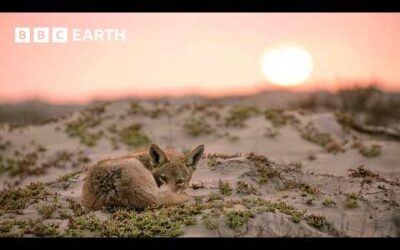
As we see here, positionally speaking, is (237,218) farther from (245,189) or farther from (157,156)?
(157,156)

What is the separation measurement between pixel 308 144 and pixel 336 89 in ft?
6.16

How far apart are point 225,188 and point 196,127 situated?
4.58m

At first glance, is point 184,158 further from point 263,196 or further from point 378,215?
point 378,215

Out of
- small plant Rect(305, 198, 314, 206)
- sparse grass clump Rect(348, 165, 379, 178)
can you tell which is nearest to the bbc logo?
small plant Rect(305, 198, 314, 206)

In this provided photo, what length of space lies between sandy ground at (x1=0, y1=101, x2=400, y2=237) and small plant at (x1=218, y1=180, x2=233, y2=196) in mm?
58

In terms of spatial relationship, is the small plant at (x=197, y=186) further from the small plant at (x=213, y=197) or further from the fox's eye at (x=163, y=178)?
the fox's eye at (x=163, y=178)

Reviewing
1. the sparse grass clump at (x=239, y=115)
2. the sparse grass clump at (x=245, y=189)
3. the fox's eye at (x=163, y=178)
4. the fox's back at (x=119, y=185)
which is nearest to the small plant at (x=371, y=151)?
the sparse grass clump at (x=239, y=115)

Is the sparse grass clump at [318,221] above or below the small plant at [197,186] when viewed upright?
below

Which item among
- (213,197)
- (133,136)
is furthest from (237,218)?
(133,136)

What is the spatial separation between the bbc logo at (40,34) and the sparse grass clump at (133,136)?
12.2 feet

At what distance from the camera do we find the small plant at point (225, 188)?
7.17 meters

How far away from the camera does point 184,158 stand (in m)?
7.17

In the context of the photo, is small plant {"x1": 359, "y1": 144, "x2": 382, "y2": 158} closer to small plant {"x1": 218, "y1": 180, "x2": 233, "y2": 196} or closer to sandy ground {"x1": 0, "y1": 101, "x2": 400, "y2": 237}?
sandy ground {"x1": 0, "y1": 101, "x2": 400, "y2": 237}
